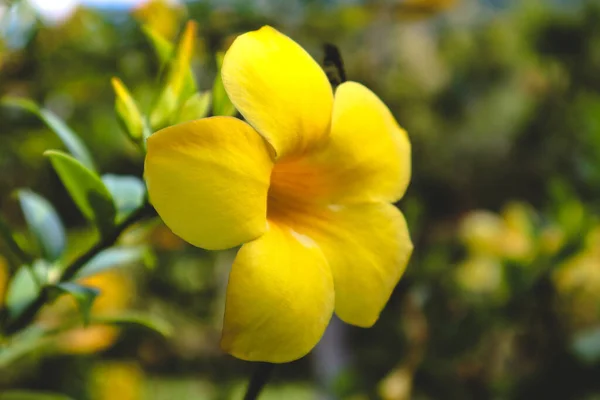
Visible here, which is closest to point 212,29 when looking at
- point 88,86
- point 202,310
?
point 88,86

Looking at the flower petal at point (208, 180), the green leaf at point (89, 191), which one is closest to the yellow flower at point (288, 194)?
the flower petal at point (208, 180)

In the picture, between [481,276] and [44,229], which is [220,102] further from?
[481,276]

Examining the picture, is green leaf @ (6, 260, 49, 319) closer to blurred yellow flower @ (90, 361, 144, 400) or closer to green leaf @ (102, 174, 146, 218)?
green leaf @ (102, 174, 146, 218)

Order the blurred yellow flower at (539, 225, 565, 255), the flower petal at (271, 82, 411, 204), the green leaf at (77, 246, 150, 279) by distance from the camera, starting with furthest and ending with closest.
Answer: the blurred yellow flower at (539, 225, 565, 255) < the green leaf at (77, 246, 150, 279) < the flower petal at (271, 82, 411, 204)

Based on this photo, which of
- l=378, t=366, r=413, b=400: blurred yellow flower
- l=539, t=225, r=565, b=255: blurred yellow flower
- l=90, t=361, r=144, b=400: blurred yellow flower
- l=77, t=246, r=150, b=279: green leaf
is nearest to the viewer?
l=77, t=246, r=150, b=279: green leaf

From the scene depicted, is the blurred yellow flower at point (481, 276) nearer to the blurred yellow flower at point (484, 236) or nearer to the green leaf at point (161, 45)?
the blurred yellow flower at point (484, 236)

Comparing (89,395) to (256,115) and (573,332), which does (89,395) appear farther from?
(256,115)

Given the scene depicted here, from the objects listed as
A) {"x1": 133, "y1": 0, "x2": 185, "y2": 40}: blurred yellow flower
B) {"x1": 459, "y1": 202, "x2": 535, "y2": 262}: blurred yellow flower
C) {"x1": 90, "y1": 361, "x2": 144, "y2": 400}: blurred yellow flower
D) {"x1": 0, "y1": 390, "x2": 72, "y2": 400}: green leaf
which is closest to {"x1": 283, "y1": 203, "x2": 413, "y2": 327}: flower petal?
{"x1": 0, "y1": 390, "x2": 72, "y2": 400}: green leaf
